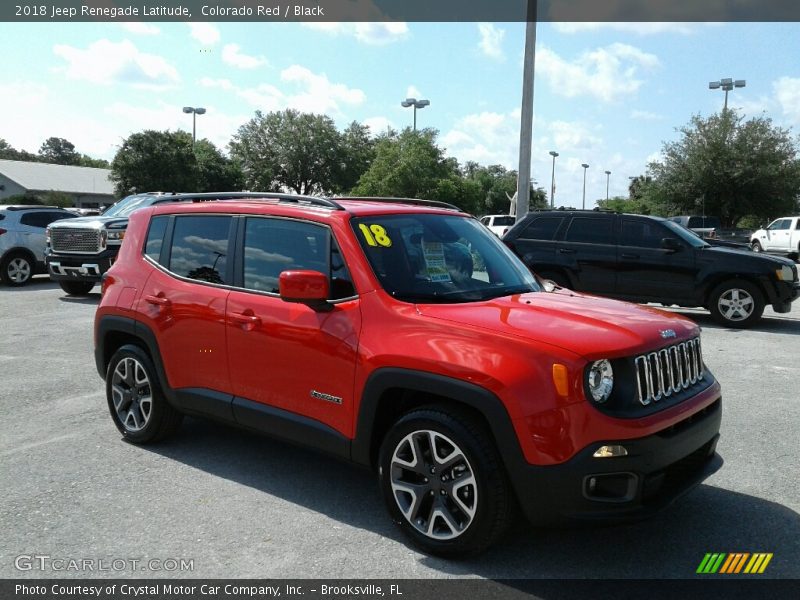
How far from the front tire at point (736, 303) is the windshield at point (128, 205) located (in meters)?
11.1

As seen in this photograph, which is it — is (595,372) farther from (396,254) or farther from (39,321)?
(39,321)

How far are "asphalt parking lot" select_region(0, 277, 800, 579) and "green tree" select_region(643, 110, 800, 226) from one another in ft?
131

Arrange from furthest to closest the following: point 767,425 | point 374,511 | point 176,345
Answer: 1. point 767,425
2. point 176,345
3. point 374,511

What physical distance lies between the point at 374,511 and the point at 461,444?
985 millimetres

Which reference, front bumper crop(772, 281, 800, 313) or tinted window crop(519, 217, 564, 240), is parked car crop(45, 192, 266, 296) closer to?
tinted window crop(519, 217, 564, 240)

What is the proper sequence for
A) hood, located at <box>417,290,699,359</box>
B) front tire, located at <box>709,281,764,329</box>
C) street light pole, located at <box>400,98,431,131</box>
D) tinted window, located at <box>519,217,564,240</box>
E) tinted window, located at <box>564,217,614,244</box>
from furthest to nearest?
street light pole, located at <box>400,98,431,131</box> → tinted window, located at <box>519,217,564,240</box> → tinted window, located at <box>564,217,614,244</box> → front tire, located at <box>709,281,764,329</box> → hood, located at <box>417,290,699,359</box>

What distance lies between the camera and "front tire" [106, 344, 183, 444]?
497cm

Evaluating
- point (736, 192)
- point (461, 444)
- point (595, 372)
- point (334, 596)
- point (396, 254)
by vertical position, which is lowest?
point (334, 596)

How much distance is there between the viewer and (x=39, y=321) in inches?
425

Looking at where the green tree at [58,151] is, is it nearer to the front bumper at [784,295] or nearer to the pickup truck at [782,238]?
the pickup truck at [782,238]

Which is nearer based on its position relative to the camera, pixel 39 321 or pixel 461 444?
pixel 461 444

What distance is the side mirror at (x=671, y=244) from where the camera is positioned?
11.3 meters

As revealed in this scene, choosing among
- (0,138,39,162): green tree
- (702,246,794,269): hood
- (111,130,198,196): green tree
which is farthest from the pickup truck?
(0,138,39,162): green tree

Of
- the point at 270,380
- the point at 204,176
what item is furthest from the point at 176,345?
the point at 204,176
